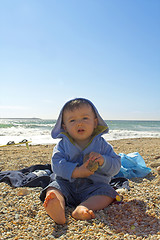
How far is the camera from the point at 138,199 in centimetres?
250

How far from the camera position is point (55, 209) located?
196cm

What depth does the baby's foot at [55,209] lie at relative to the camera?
193 centimetres

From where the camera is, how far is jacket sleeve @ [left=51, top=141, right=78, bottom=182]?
235 cm

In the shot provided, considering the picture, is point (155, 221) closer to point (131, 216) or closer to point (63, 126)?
point (131, 216)

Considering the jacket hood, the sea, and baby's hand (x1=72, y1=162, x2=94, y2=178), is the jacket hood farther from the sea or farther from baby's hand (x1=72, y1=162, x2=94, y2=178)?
the sea

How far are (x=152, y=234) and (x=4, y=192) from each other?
1.92 metres

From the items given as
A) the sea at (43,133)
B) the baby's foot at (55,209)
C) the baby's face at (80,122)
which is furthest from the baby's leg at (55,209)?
the sea at (43,133)

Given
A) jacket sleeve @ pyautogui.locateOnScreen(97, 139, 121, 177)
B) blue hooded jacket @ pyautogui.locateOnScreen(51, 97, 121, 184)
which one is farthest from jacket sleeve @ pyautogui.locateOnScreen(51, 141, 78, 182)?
jacket sleeve @ pyautogui.locateOnScreen(97, 139, 121, 177)

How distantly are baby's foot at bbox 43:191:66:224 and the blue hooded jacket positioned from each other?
381 millimetres

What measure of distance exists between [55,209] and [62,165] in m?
0.56

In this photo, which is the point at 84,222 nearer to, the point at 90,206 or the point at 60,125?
the point at 90,206

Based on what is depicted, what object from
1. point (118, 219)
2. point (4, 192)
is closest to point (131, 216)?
point (118, 219)

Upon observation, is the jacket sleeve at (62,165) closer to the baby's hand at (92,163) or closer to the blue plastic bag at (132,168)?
the baby's hand at (92,163)

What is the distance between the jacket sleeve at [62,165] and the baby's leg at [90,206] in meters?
0.34
